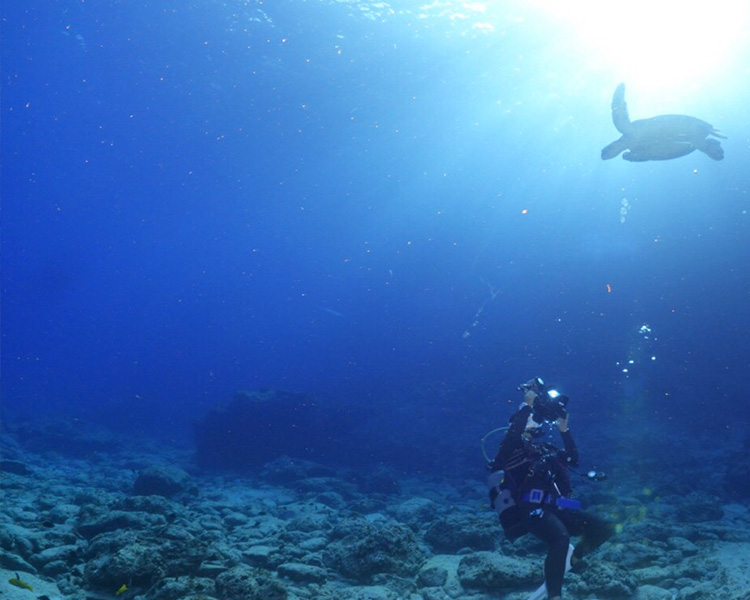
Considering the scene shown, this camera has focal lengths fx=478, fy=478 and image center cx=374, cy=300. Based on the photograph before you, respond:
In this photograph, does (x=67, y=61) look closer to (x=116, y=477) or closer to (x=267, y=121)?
(x=267, y=121)

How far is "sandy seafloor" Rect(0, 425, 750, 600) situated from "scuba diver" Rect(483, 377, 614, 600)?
44cm

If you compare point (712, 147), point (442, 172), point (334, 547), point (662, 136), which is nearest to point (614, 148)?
point (662, 136)

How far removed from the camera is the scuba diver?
4578mm

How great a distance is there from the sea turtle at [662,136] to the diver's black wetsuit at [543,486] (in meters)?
8.92

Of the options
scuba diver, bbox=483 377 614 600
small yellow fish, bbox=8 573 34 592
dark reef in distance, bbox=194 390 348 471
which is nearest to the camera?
scuba diver, bbox=483 377 614 600

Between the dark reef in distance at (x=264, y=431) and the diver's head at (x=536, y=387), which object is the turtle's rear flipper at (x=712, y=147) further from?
the dark reef in distance at (x=264, y=431)

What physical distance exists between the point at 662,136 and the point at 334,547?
37.3 ft

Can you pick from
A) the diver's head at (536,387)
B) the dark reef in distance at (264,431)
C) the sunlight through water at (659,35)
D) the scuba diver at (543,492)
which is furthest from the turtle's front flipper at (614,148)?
the dark reef in distance at (264,431)

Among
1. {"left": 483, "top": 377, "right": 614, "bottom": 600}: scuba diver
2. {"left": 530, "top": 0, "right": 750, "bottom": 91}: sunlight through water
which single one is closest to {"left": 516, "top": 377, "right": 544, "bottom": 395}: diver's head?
{"left": 483, "top": 377, "right": 614, "bottom": 600}: scuba diver

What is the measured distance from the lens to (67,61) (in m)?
29.6

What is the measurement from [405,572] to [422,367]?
90.4 ft

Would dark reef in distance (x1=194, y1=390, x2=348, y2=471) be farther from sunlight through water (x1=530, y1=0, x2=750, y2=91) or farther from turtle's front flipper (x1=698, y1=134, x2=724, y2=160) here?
sunlight through water (x1=530, y1=0, x2=750, y2=91)

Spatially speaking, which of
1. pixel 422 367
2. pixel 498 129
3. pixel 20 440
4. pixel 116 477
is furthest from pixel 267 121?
pixel 116 477

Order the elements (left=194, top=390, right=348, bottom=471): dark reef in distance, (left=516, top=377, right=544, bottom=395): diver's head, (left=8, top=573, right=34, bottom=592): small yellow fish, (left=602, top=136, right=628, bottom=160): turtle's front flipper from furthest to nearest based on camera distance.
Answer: (left=194, top=390, right=348, bottom=471): dark reef in distance, (left=602, top=136, right=628, bottom=160): turtle's front flipper, (left=516, top=377, right=544, bottom=395): diver's head, (left=8, top=573, right=34, bottom=592): small yellow fish
